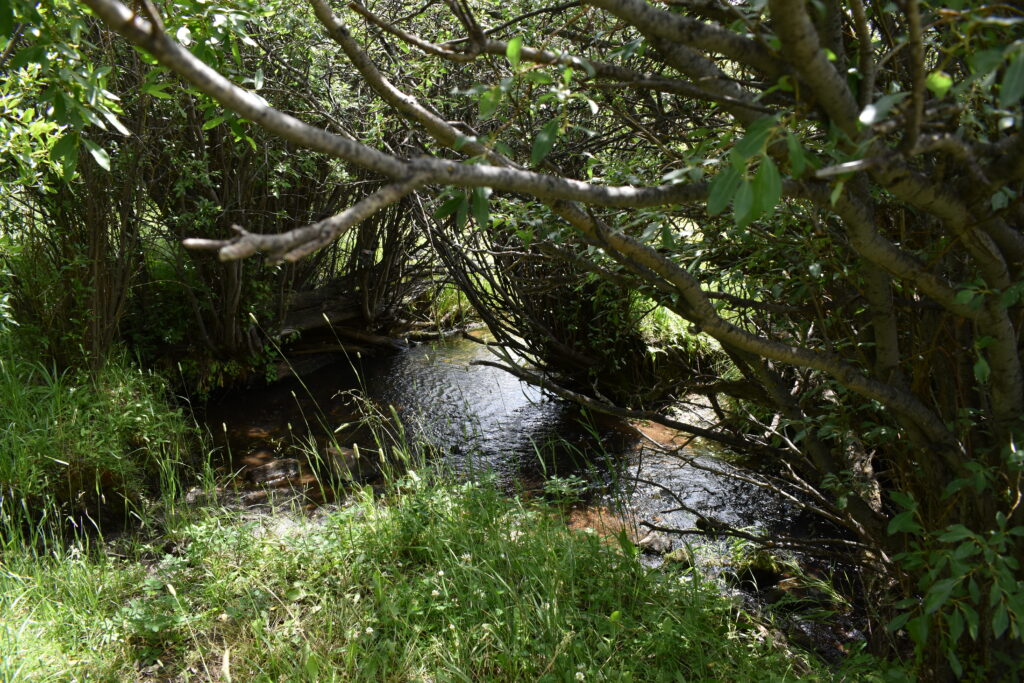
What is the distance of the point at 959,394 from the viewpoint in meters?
2.09

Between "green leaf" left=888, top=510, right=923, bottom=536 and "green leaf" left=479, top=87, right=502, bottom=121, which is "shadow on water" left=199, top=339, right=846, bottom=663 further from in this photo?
"green leaf" left=479, top=87, right=502, bottom=121

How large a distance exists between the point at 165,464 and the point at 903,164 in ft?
13.7

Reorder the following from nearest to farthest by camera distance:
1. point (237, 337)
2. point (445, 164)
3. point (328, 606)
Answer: point (445, 164), point (328, 606), point (237, 337)

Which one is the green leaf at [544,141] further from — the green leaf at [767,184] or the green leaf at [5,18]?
the green leaf at [5,18]

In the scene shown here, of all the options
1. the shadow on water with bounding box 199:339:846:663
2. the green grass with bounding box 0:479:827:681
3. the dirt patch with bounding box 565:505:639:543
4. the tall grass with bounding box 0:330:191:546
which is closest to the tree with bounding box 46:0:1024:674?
the green grass with bounding box 0:479:827:681

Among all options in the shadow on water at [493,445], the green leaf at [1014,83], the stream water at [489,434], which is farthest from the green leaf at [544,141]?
the stream water at [489,434]

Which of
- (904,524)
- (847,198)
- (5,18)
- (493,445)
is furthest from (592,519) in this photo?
(5,18)

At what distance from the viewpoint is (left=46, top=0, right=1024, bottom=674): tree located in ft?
3.57

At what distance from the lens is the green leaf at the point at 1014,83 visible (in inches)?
34.7

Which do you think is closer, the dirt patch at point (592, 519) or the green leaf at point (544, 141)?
the green leaf at point (544, 141)

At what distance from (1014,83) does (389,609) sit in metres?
2.53

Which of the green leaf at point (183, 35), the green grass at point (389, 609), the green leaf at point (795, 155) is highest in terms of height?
the green leaf at point (183, 35)

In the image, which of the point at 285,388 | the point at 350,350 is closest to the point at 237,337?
the point at 285,388

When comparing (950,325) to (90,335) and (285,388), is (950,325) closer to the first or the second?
(90,335)
